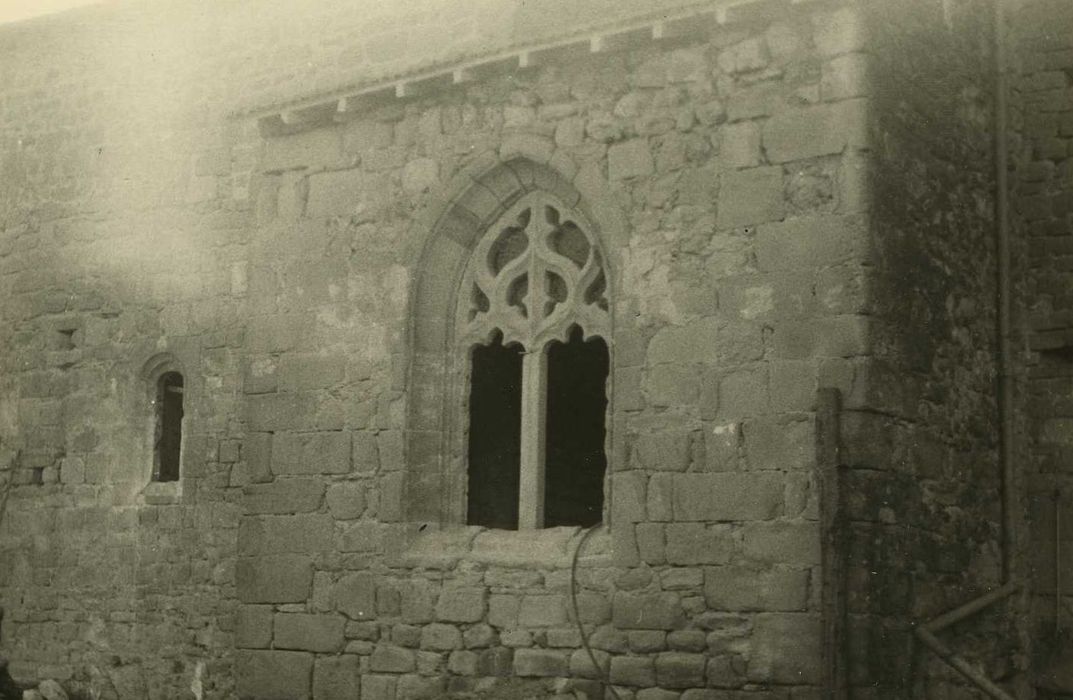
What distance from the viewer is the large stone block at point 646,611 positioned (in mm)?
7621

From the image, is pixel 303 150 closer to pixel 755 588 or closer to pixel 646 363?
pixel 646 363

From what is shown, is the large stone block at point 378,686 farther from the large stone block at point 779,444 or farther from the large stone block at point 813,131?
the large stone block at point 813,131

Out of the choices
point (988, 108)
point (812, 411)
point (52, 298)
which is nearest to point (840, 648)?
point (812, 411)

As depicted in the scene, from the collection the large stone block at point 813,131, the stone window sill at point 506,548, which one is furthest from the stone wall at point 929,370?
the stone window sill at point 506,548

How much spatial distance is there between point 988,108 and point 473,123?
2841mm

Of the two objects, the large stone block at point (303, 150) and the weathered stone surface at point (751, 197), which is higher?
the large stone block at point (303, 150)

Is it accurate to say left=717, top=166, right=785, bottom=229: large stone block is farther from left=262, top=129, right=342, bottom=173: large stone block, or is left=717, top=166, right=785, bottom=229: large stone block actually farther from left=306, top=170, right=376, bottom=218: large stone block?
left=262, top=129, right=342, bottom=173: large stone block

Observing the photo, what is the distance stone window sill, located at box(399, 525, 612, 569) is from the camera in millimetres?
8023

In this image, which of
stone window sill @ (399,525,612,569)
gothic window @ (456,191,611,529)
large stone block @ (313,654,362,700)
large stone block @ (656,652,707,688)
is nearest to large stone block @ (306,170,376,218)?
gothic window @ (456,191,611,529)

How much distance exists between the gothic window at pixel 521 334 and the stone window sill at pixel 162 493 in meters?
3.01

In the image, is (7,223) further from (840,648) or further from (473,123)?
(840,648)

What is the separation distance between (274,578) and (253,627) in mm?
310

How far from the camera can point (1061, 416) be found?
28.7ft

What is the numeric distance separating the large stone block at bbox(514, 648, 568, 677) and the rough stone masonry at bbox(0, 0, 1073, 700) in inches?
0.6
